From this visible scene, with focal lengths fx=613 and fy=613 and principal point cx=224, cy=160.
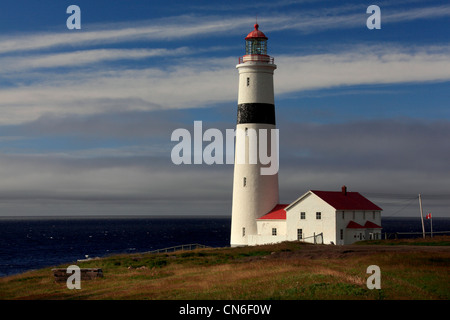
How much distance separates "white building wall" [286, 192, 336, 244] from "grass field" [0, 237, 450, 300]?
910 centimetres

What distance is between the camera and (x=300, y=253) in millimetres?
43094

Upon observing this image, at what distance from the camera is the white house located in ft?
181

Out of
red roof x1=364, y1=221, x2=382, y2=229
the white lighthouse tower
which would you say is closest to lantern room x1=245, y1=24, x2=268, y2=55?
the white lighthouse tower

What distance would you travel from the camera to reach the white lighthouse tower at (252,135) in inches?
2210

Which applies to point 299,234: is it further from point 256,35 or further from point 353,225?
point 256,35

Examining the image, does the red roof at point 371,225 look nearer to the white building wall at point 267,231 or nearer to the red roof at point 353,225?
the red roof at point 353,225

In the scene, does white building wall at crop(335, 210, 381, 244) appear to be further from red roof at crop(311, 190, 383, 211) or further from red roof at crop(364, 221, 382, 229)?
red roof at crop(311, 190, 383, 211)

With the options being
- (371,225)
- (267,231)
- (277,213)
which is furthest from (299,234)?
(371,225)

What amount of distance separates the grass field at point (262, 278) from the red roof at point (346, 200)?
10538 mm

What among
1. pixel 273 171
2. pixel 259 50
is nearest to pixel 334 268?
pixel 273 171

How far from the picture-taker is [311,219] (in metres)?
56.0
